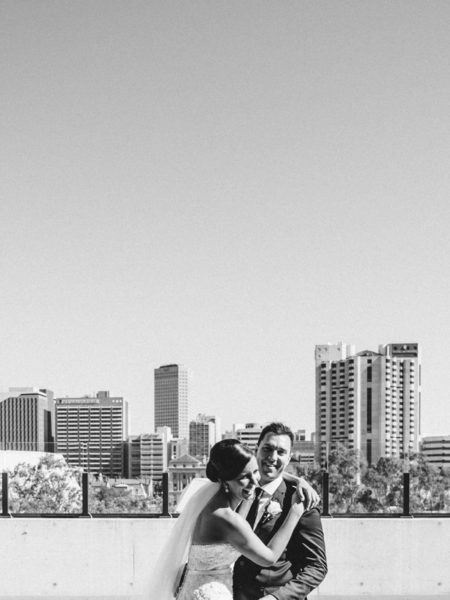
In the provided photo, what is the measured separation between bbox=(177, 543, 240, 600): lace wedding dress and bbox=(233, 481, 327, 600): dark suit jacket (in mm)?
148

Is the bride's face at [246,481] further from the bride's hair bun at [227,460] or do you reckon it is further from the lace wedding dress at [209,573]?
the lace wedding dress at [209,573]

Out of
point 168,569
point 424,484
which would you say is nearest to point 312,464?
point 168,569

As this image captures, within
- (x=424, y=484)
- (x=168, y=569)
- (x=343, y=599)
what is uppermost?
(x=168, y=569)

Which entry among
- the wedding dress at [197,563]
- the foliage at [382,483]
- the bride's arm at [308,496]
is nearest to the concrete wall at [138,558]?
the foliage at [382,483]

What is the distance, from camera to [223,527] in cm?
343

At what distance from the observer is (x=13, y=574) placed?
11.2 metres

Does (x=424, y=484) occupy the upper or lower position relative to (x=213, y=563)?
lower

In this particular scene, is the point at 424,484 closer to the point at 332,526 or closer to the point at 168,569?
the point at 332,526

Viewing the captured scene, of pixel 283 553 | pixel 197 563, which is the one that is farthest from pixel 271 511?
pixel 197 563

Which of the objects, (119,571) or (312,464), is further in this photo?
(312,464)

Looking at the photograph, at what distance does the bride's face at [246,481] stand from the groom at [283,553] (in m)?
0.12

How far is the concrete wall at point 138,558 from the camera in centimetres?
1127

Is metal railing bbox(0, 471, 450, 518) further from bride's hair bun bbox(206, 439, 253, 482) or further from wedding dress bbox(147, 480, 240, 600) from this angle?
bride's hair bun bbox(206, 439, 253, 482)

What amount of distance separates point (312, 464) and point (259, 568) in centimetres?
1121
